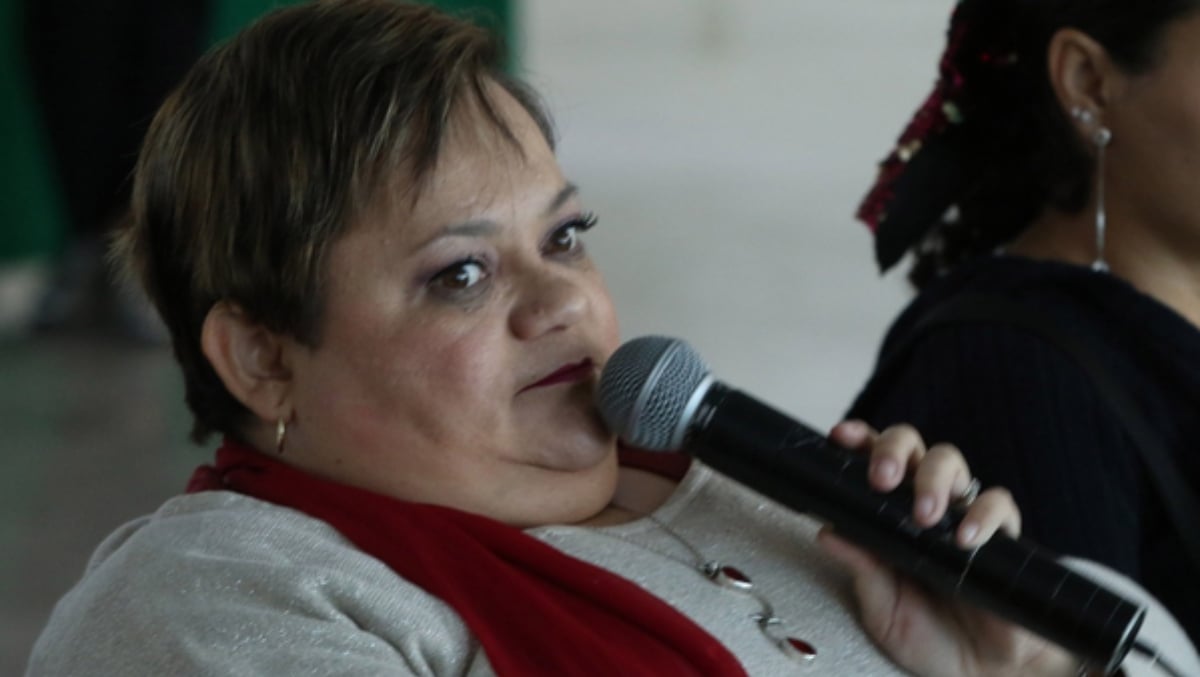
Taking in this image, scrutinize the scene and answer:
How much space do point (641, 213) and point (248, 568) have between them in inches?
206

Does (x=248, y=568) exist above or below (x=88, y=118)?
above

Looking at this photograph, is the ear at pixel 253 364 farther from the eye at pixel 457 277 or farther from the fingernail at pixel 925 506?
the fingernail at pixel 925 506

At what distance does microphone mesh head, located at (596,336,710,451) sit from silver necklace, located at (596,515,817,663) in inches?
4.5

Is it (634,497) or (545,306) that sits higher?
(545,306)

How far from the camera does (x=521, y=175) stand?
4.38 ft

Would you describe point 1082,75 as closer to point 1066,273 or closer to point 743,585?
point 1066,273

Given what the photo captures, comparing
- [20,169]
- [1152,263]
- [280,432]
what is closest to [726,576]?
[280,432]

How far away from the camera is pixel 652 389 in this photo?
1.25 meters

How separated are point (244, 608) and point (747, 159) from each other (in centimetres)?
620

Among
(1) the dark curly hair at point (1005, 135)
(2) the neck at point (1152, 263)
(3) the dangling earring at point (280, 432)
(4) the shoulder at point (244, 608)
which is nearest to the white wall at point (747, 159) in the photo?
(1) the dark curly hair at point (1005, 135)

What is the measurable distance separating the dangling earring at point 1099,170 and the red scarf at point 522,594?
2.99 feet

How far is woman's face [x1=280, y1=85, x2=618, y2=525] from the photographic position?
4.21ft

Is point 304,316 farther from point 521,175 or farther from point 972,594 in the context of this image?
point 972,594

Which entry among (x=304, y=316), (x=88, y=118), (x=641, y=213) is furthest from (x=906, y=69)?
(x=304, y=316)
